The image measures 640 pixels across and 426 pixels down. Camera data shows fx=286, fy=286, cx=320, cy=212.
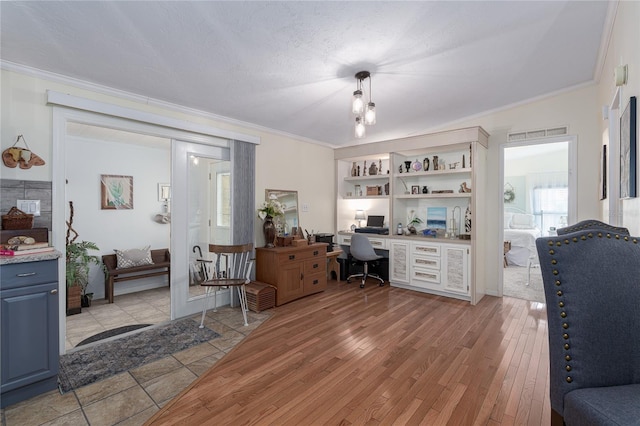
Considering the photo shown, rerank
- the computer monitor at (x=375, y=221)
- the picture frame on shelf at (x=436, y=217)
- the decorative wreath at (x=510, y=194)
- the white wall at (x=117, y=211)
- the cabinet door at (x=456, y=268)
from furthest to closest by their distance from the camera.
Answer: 1. the decorative wreath at (x=510, y=194)
2. the computer monitor at (x=375, y=221)
3. the picture frame on shelf at (x=436, y=217)
4. the white wall at (x=117, y=211)
5. the cabinet door at (x=456, y=268)

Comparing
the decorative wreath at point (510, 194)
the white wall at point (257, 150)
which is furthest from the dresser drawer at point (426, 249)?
the decorative wreath at point (510, 194)

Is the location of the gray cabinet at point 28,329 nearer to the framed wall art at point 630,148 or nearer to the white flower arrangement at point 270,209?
the white flower arrangement at point 270,209

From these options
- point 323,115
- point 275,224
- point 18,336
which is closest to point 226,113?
point 323,115

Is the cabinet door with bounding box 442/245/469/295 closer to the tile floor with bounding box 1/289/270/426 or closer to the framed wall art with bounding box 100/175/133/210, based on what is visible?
the tile floor with bounding box 1/289/270/426

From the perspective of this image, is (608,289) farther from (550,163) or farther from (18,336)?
(550,163)

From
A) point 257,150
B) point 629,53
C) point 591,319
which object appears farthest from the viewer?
point 257,150

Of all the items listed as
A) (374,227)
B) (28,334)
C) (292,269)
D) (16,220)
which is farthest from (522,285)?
(16,220)

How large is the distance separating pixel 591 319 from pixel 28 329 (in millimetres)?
Result: 3297

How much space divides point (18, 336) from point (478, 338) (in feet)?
12.8

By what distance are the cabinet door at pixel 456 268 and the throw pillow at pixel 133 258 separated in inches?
186

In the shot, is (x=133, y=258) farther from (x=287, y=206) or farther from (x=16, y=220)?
(x=287, y=206)

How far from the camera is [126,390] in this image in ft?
7.06

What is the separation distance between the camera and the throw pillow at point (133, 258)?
449cm

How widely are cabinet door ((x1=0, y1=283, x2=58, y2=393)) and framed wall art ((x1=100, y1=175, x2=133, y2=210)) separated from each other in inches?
116
